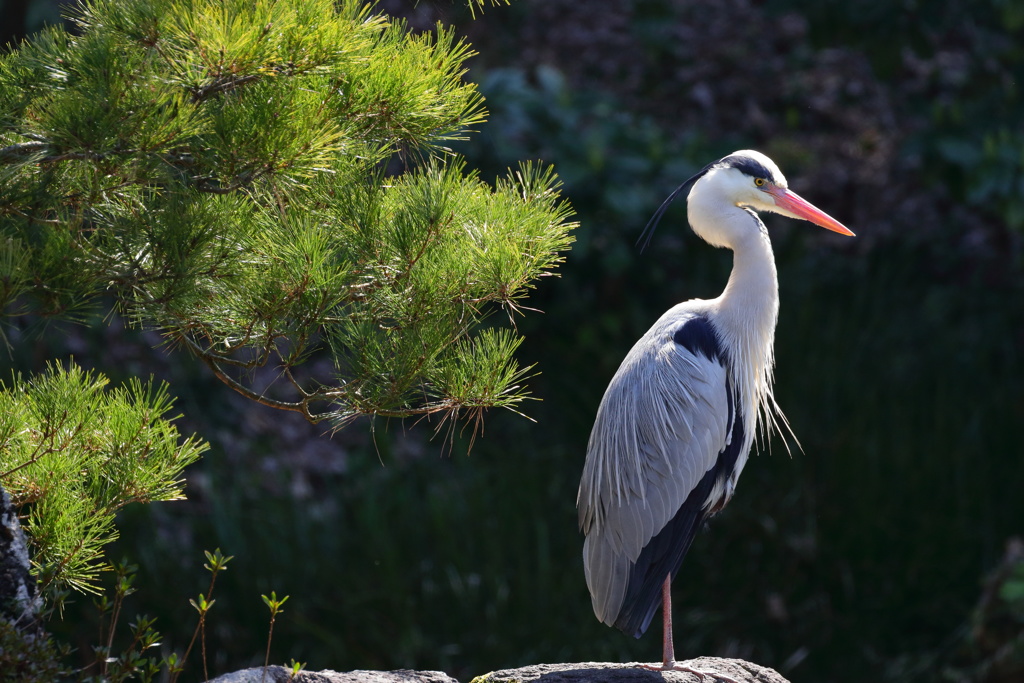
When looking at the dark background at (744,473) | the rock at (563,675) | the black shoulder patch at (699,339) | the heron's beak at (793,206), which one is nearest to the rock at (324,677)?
the rock at (563,675)

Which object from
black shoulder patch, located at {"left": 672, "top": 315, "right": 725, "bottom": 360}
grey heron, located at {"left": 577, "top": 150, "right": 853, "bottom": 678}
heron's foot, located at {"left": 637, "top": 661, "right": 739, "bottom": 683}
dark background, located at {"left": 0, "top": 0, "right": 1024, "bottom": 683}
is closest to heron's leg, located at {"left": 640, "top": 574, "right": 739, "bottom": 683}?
heron's foot, located at {"left": 637, "top": 661, "right": 739, "bottom": 683}

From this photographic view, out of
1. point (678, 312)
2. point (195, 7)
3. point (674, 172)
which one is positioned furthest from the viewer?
point (674, 172)

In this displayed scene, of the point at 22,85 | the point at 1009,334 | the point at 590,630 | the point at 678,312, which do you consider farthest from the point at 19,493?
the point at 1009,334

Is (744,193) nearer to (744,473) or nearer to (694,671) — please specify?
(694,671)

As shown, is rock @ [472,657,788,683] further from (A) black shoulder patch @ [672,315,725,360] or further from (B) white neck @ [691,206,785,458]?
(A) black shoulder patch @ [672,315,725,360]

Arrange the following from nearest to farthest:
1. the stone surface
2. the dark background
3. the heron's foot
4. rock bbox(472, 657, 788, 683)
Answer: the stone surface, rock bbox(472, 657, 788, 683), the heron's foot, the dark background

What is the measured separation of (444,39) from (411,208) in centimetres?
35

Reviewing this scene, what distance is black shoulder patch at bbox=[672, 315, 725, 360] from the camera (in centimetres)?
287

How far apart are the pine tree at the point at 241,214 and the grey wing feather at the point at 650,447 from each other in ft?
2.72

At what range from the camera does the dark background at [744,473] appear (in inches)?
164

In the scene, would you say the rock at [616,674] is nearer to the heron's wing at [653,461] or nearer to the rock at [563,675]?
the rock at [563,675]

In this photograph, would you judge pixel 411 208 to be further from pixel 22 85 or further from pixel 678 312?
pixel 678 312

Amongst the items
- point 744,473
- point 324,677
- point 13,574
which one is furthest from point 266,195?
point 744,473

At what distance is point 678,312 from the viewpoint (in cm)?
299
